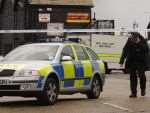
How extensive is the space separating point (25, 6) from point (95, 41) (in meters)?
14.6

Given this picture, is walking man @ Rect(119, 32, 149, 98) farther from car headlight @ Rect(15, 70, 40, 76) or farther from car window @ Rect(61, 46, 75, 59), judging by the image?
car headlight @ Rect(15, 70, 40, 76)

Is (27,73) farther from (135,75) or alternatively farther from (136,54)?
(135,75)

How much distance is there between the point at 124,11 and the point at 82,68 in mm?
36879

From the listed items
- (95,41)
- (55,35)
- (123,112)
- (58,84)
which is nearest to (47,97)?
(58,84)

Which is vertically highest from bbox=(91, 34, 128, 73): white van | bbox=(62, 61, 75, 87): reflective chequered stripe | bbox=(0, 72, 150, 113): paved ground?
bbox=(62, 61, 75, 87): reflective chequered stripe

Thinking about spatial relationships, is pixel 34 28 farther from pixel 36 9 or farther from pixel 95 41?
pixel 95 41

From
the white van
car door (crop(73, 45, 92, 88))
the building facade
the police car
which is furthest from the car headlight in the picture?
the building facade

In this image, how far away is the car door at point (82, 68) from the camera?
55.6 ft

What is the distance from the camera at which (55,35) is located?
1825 inches

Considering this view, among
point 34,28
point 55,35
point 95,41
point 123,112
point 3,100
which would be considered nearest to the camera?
point 123,112

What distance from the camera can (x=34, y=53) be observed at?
16.3 metres

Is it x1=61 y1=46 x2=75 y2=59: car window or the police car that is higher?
x1=61 y1=46 x2=75 y2=59: car window

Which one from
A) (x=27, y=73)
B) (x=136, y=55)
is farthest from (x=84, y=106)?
(x=136, y=55)

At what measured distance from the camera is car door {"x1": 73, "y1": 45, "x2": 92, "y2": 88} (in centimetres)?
1694
